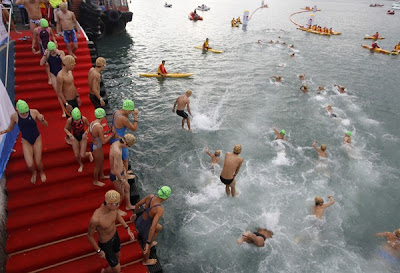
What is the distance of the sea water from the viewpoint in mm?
7136

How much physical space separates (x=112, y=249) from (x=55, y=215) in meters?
1.93

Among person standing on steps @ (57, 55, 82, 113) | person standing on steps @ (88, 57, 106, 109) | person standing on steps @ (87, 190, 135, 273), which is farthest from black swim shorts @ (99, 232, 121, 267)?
person standing on steps @ (88, 57, 106, 109)

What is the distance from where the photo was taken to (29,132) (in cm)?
557

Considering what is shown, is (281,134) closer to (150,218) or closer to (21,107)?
(150,218)

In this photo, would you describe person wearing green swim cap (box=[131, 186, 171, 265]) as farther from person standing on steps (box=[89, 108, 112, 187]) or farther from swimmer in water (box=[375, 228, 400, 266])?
swimmer in water (box=[375, 228, 400, 266])

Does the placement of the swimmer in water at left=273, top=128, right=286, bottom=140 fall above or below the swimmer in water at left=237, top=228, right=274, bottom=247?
above

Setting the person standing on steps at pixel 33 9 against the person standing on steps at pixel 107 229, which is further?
the person standing on steps at pixel 33 9

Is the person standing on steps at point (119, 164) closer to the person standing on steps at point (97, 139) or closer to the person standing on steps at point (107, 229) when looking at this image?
the person standing on steps at point (97, 139)

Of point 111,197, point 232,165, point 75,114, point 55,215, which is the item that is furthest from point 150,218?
point 232,165

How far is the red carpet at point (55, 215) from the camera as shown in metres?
5.17

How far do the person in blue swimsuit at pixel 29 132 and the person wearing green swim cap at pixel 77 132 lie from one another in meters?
0.59

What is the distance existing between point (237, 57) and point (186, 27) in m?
17.7

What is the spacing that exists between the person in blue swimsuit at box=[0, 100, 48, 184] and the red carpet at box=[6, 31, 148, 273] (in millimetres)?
409

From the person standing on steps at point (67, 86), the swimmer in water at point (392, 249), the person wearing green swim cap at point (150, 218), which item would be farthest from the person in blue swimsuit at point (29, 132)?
the swimmer in water at point (392, 249)
